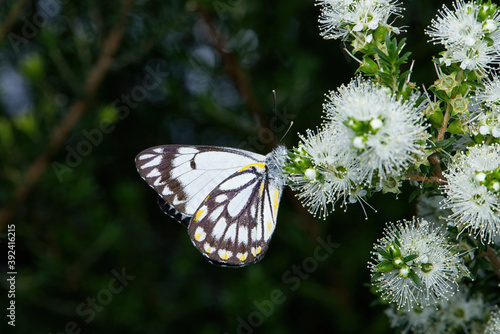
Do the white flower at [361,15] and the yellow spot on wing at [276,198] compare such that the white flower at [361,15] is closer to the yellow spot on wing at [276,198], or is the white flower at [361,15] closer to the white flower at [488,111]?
the white flower at [488,111]

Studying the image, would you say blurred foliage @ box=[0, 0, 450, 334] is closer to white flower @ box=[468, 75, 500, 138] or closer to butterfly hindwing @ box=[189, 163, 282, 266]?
butterfly hindwing @ box=[189, 163, 282, 266]

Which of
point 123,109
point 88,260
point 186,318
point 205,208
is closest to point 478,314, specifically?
point 205,208

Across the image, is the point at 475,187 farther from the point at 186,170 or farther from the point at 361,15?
the point at 186,170

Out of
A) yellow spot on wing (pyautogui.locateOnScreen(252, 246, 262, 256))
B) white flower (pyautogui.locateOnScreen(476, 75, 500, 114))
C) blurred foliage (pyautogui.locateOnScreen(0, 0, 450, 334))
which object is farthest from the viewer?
blurred foliage (pyautogui.locateOnScreen(0, 0, 450, 334))

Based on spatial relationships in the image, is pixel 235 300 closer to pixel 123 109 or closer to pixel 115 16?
pixel 123 109

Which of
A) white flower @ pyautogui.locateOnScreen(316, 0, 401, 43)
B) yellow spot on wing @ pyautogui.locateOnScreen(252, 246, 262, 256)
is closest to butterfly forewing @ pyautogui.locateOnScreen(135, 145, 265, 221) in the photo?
yellow spot on wing @ pyautogui.locateOnScreen(252, 246, 262, 256)

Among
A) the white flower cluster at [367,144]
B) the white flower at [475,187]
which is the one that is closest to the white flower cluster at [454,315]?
the white flower at [475,187]
